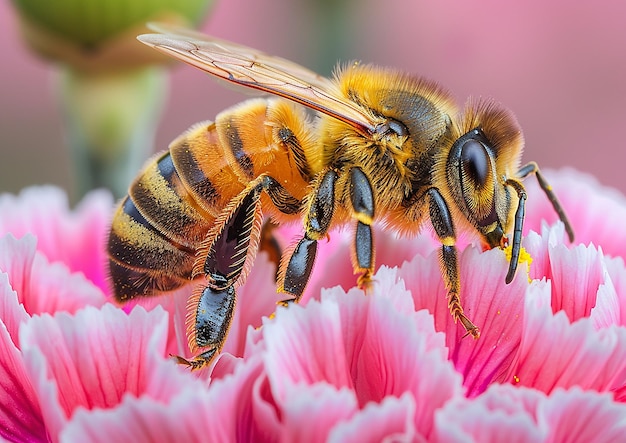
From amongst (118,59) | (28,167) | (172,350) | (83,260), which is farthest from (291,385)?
(28,167)

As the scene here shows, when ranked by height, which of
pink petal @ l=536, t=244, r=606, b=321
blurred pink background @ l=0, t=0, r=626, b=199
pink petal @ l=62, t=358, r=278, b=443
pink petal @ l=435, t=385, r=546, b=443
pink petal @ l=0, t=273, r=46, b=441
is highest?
blurred pink background @ l=0, t=0, r=626, b=199

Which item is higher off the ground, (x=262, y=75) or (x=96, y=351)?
(x=262, y=75)

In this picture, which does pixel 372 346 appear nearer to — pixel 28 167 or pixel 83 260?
pixel 83 260

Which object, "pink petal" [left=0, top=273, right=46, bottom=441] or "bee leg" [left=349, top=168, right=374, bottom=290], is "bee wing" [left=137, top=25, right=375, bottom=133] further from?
"pink petal" [left=0, top=273, right=46, bottom=441]

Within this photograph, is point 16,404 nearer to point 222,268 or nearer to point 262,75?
point 222,268

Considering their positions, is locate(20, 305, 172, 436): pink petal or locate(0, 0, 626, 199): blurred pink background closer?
locate(20, 305, 172, 436): pink petal

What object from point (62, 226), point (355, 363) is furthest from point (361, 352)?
point (62, 226)

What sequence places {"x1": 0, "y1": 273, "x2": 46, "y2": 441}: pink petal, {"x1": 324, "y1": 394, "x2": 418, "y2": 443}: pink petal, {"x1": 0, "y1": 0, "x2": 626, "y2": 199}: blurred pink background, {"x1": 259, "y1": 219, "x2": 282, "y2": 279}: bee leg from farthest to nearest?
{"x1": 0, "y1": 0, "x2": 626, "y2": 199}: blurred pink background < {"x1": 259, "y1": 219, "x2": 282, "y2": 279}: bee leg < {"x1": 0, "y1": 273, "x2": 46, "y2": 441}: pink petal < {"x1": 324, "y1": 394, "x2": 418, "y2": 443}: pink petal

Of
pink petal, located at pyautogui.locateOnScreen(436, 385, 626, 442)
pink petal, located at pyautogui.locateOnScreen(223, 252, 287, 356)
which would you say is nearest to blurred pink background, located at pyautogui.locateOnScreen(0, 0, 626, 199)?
pink petal, located at pyautogui.locateOnScreen(223, 252, 287, 356)
